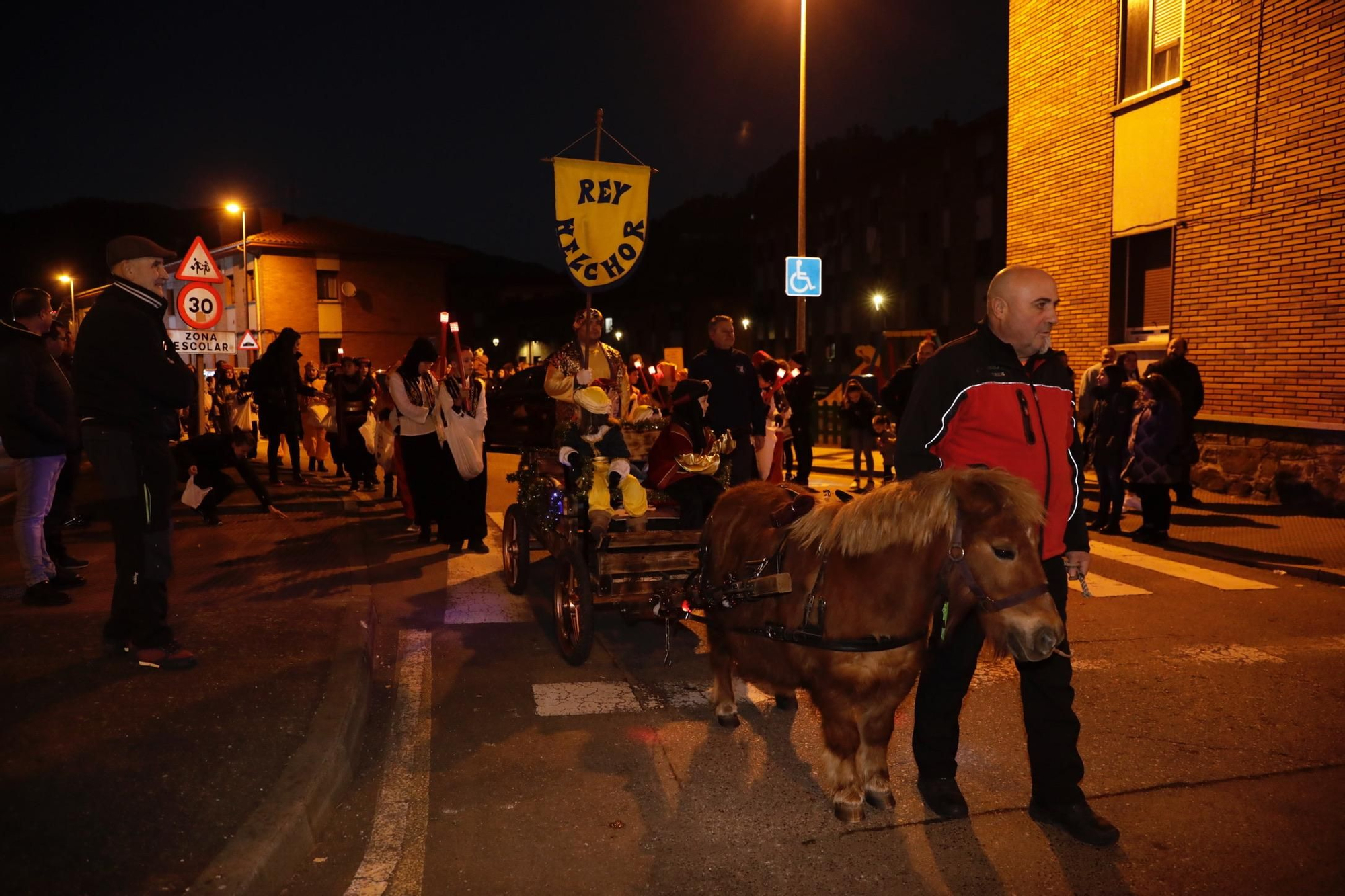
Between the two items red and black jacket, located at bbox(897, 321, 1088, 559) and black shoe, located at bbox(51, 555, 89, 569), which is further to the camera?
black shoe, located at bbox(51, 555, 89, 569)

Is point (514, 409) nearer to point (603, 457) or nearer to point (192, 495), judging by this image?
point (192, 495)

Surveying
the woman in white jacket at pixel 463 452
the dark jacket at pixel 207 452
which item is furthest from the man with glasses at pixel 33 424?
the dark jacket at pixel 207 452

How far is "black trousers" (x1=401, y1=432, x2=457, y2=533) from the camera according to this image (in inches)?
376

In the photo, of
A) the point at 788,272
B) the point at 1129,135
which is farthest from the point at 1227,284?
the point at 788,272

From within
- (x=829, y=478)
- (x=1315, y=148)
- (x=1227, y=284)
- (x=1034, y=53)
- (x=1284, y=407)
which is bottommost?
(x=829, y=478)

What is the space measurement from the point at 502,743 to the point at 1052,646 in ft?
8.98

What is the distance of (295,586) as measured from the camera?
7492 mm

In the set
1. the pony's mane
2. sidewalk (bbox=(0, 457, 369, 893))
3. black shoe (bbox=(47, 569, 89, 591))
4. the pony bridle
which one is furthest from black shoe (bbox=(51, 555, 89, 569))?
the pony bridle

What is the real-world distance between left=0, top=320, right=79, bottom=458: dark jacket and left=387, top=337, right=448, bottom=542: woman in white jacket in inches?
118

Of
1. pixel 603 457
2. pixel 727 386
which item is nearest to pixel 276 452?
pixel 727 386

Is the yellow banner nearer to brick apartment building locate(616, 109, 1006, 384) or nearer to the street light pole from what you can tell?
the street light pole

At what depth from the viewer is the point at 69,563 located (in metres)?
7.94

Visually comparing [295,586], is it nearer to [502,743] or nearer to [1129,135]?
[502,743]

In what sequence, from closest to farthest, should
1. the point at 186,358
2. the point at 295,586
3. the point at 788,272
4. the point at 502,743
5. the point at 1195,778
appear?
the point at 1195,778
the point at 502,743
the point at 295,586
the point at 186,358
the point at 788,272
